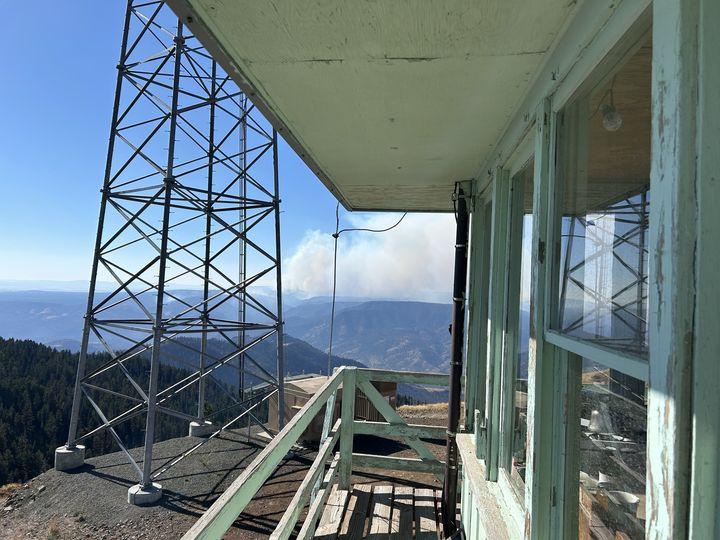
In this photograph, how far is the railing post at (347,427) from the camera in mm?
3389

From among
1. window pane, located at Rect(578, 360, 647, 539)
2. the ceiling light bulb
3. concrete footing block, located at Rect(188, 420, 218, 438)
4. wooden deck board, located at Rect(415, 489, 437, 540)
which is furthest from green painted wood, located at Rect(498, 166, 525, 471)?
concrete footing block, located at Rect(188, 420, 218, 438)

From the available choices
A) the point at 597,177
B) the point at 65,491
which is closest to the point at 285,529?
the point at 597,177

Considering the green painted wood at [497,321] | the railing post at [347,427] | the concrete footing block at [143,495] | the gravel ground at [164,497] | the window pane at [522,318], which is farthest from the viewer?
the concrete footing block at [143,495]

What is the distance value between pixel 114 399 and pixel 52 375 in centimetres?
585

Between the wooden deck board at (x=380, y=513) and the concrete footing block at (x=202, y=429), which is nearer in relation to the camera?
the wooden deck board at (x=380, y=513)

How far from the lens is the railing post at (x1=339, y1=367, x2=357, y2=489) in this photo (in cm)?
339

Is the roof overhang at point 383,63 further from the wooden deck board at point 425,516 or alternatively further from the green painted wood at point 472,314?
the wooden deck board at point 425,516

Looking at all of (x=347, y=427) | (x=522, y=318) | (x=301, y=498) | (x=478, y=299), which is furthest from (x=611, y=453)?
(x=347, y=427)

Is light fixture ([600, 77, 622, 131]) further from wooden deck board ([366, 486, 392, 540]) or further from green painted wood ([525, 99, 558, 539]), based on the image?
wooden deck board ([366, 486, 392, 540])

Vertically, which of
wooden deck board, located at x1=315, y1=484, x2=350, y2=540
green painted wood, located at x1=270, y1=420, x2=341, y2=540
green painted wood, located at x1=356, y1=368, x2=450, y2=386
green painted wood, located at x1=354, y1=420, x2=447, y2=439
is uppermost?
green painted wood, located at x1=356, y1=368, x2=450, y2=386

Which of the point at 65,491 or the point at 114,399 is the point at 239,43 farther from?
the point at 114,399

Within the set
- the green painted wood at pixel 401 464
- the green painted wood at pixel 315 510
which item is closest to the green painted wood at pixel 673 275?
→ the green painted wood at pixel 315 510

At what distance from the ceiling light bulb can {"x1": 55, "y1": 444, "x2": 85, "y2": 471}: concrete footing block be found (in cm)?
915

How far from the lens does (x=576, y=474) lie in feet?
3.66
